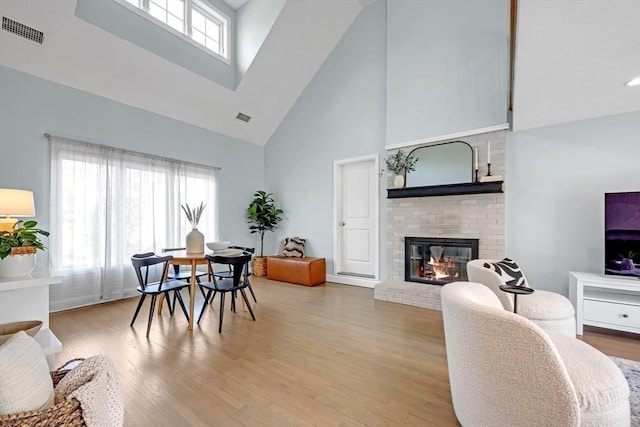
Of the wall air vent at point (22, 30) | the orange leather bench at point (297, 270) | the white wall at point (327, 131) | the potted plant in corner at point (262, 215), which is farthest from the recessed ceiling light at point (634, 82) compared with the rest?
the wall air vent at point (22, 30)

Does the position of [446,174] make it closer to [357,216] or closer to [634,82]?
[357,216]

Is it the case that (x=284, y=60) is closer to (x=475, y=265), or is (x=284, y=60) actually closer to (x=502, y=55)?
(x=502, y=55)

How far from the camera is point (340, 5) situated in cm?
467

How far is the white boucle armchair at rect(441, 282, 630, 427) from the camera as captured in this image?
3.30 feet

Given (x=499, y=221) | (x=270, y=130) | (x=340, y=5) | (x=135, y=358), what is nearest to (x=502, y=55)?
(x=499, y=221)

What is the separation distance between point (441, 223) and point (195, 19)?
5.19 m

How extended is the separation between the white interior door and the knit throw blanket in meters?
3.98

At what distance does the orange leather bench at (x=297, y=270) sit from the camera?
4617 mm

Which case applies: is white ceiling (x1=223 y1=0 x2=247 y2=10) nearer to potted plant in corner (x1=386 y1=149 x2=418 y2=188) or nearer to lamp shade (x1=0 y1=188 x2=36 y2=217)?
potted plant in corner (x1=386 y1=149 x2=418 y2=188)

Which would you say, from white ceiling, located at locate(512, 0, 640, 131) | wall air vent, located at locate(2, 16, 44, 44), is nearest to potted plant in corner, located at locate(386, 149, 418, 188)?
white ceiling, located at locate(512, 0, 640, 131)

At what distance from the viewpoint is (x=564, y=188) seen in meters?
3.10

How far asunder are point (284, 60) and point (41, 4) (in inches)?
124

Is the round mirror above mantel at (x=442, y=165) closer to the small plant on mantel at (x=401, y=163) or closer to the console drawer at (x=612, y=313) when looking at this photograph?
the small plant on mantel at (x=401, y=163)

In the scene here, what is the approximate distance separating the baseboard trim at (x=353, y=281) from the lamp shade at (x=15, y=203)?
4.03 m
